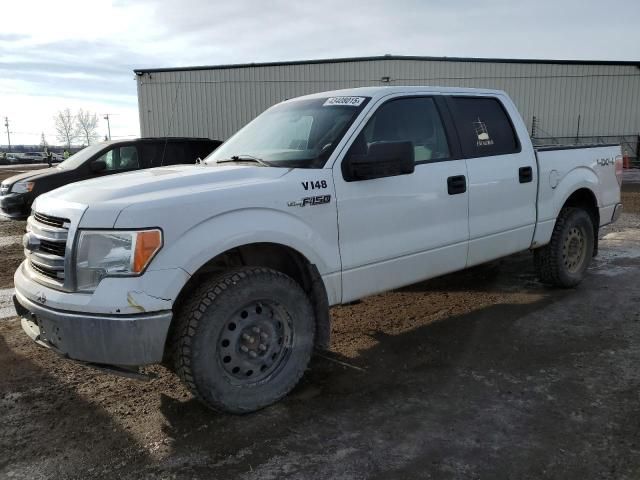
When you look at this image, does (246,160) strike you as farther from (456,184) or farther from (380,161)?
(456,184)

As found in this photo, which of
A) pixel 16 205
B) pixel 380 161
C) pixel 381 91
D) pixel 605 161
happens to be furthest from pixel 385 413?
pixel 16 205

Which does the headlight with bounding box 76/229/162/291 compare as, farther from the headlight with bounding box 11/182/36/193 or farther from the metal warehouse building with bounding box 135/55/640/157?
the metal warehouse building with bounding box 135/55/640/157

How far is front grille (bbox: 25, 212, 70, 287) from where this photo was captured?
2.95 meters

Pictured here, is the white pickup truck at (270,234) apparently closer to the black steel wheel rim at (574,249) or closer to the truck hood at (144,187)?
the truck hood at (144,187)

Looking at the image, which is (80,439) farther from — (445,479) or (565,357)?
(565,357)

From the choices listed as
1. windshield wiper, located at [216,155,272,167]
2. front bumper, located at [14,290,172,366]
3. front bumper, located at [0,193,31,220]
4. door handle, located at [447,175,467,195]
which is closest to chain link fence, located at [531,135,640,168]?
front bumper, located at [0,193,31,220]

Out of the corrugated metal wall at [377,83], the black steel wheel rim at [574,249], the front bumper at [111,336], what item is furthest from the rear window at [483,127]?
the corrugated metal wall at [377,83]

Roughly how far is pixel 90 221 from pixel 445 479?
219 centimetres

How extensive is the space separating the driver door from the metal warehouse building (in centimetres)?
2073

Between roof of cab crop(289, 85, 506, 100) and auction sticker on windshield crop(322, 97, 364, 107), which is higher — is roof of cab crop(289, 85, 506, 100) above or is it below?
above

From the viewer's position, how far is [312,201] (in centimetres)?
→ 338

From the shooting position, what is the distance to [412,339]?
450cm

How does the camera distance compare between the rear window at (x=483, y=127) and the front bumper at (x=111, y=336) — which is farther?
the rear window at (x=483, y=127)

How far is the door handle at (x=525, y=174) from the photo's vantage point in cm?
489
